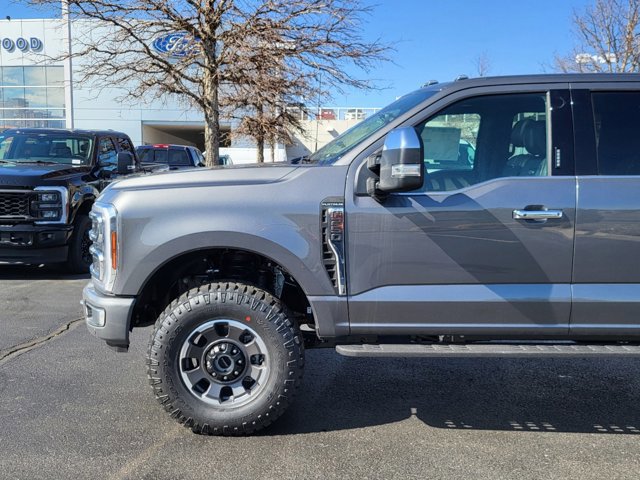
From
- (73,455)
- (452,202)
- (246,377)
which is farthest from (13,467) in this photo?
(452,202)

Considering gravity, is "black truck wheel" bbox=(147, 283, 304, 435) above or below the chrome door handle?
below

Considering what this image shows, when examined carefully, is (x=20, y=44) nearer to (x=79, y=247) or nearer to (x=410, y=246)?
(x=79, y=247)

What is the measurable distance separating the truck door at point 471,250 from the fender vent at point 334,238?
45mm

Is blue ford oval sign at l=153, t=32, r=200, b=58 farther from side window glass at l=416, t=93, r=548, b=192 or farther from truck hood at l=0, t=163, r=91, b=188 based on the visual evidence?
side window glass at l=416, t=93, r=548, b=192

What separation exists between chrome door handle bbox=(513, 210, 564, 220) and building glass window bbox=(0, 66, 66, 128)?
3986 centimetres

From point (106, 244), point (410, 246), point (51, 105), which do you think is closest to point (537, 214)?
point (410, 246)

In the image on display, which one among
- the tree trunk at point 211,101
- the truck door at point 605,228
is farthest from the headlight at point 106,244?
the tree trunk at point 211,101

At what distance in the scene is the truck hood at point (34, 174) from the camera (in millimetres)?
7230

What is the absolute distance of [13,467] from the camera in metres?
2.92

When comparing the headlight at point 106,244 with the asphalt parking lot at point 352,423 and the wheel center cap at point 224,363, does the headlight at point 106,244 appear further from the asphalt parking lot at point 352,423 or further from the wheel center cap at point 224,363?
the asphalt parking lot at point 352,423

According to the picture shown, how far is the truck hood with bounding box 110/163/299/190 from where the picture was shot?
3.22 meters

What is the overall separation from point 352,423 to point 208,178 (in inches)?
71.1

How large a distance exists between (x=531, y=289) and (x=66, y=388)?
3.28 meters

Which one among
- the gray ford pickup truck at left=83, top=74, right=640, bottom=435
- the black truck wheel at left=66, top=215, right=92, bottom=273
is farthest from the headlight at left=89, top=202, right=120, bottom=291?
the black truck wheel at left=66, top=215, right=92, bottom=273
